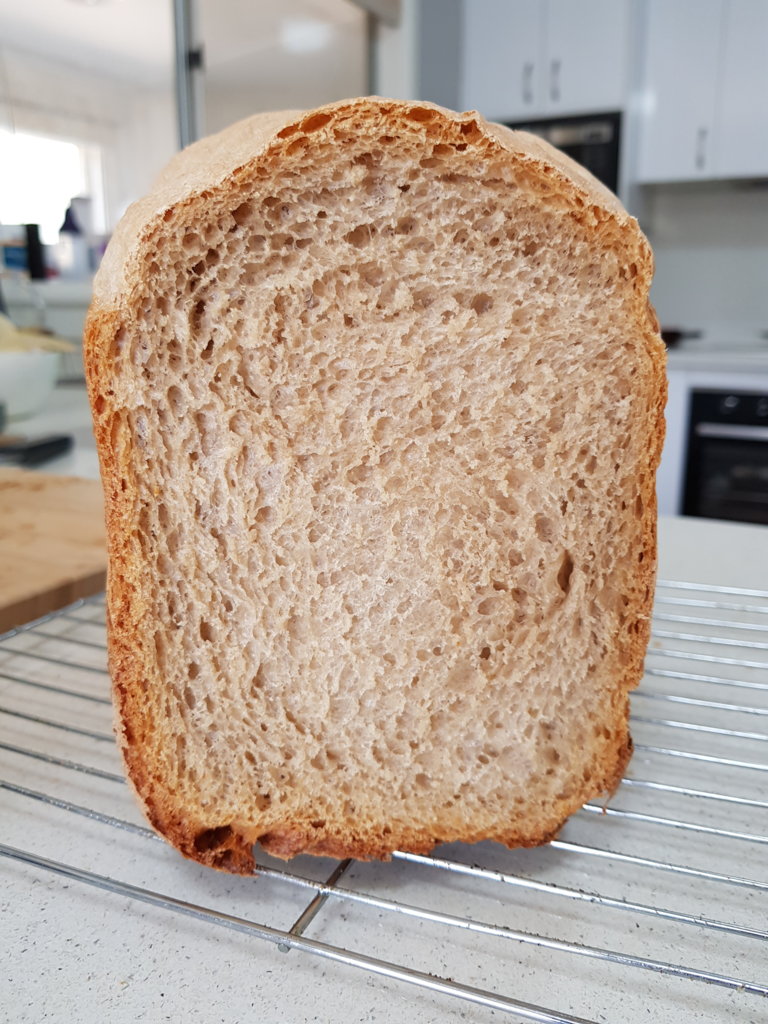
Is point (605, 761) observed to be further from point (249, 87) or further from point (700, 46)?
point (700, 46)

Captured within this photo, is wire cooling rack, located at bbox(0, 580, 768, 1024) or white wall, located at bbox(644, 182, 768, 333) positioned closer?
wire cooling rack, located at bbox(0, 580, 768, 1024)

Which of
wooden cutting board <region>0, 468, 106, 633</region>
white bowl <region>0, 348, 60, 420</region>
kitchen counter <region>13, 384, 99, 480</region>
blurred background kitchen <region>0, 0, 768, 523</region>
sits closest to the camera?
wooden cutting board <region>0, 468, 106, 633</region>

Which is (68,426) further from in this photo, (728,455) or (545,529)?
(728,455)

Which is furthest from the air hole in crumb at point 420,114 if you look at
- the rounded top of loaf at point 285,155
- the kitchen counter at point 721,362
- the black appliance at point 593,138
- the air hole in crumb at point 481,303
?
the black appliance at point 593,138

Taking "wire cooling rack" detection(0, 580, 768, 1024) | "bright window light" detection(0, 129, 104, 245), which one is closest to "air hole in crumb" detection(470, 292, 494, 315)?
"wire cooling rack" detection(0, 580, 768, 1024)

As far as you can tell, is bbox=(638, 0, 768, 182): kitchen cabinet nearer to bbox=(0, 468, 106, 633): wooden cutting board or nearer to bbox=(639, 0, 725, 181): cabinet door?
bbox=(639, 0, 725, 181): cabinet door
